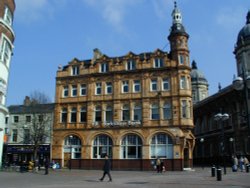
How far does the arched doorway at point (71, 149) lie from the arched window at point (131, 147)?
21.6 ft

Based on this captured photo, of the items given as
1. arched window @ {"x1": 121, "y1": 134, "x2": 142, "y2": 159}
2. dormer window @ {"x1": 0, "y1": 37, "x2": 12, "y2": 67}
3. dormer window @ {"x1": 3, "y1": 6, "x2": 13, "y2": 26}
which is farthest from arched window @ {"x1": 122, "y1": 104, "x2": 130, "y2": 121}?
dormer window @ {"x1": 3, "y1": 6, "x2": 13, "y2": 26}

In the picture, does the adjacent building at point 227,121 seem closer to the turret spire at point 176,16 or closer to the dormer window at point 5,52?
the turret spire at point 176,16

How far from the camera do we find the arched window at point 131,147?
141ft

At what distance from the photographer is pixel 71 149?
4562cm

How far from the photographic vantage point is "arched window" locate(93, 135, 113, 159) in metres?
44.3

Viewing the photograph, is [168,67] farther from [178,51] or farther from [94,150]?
[94,150]

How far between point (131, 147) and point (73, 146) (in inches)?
342

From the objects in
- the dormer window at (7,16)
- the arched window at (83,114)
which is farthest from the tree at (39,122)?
the dormer window at (7,16)

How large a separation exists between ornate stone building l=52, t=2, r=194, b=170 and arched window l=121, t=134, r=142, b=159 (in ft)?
0.44

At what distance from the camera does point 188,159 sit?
42.7 metres

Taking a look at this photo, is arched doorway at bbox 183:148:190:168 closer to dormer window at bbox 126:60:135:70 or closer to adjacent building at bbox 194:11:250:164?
adjacent building at bbox 194:11:250:164

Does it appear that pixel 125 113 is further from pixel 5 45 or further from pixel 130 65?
pixel 5 45

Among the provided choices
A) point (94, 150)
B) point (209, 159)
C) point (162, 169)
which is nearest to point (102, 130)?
point (94, 150)

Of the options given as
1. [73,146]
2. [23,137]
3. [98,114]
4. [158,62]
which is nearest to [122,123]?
[98,114]
